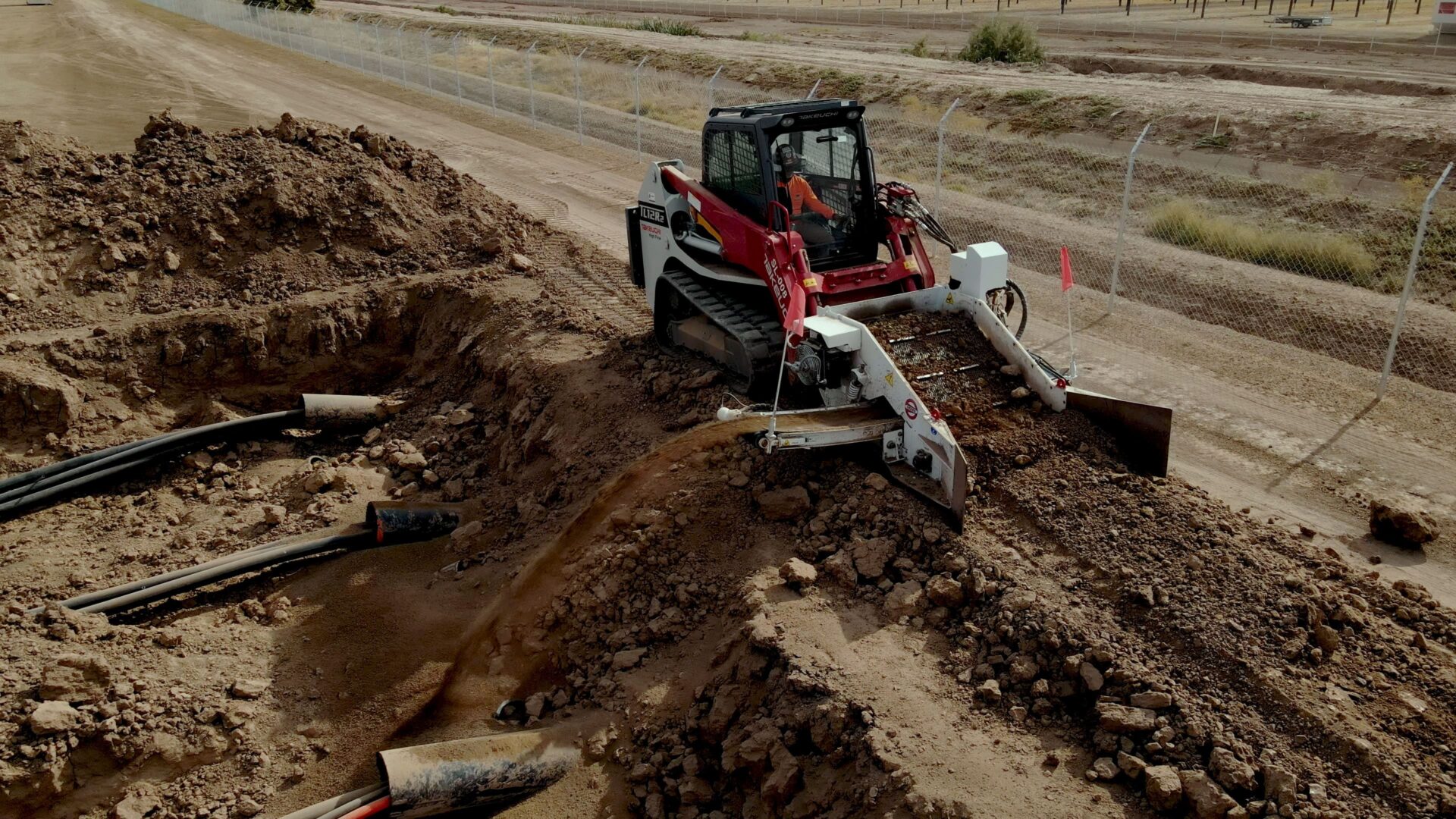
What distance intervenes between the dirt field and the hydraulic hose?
18.3 inches

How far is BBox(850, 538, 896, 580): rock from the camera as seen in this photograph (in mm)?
7344

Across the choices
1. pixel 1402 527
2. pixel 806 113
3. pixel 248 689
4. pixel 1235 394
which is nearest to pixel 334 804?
pixel 248 689

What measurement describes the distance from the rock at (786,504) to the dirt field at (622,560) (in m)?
0.03

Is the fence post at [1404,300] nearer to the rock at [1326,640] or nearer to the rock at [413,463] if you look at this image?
the rock at [1326,640]

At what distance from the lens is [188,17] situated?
48.5 meters

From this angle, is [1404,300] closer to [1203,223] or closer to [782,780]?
[1203,223]

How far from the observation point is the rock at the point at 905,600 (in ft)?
23.0

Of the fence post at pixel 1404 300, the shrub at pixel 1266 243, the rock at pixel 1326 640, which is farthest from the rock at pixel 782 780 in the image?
the shrub at pixel 1266 243

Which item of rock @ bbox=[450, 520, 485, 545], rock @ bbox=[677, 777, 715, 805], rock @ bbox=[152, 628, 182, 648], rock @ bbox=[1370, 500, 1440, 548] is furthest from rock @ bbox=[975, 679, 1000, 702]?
rock @ bbox=[152, 628, 182, 648]

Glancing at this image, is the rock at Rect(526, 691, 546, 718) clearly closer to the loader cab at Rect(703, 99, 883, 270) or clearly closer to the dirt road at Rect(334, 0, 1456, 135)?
the loader cab at Rect(703, 99, 883, 270)

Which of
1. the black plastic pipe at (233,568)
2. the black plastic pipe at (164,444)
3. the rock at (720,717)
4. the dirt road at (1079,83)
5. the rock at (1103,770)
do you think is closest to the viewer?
the rock at (1103,770)

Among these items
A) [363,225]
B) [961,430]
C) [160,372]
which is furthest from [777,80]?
[961,430]

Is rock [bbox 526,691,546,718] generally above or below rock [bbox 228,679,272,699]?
above

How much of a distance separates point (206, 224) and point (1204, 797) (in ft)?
42.6
